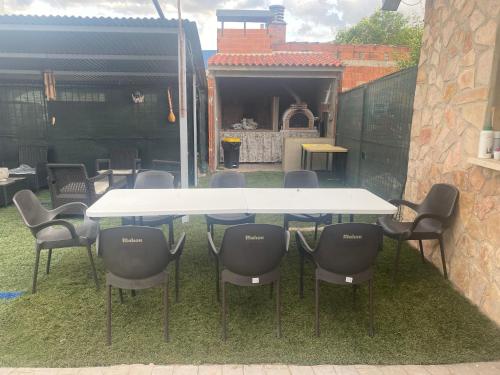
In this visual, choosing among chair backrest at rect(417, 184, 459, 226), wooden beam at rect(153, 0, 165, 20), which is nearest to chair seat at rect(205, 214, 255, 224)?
chair backrest at rect(417, 184, 459, 226)

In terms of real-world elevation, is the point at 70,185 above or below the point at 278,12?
below

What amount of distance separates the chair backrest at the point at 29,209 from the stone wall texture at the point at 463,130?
3847 millimetres

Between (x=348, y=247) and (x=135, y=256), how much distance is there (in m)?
1.43

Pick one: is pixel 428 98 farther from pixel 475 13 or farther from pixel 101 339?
pixel 101 339

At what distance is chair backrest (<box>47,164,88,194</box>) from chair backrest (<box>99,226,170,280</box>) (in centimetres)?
298

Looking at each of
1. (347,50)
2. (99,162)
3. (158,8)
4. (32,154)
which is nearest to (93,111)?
(99,162)

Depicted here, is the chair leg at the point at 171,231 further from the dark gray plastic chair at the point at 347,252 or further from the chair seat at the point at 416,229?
the chair seat at the point at 416,229

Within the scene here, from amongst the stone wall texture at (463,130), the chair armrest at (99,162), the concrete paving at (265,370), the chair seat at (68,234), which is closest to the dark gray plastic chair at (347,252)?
the concrete paving at (265,370)

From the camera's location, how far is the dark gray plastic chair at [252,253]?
231 centimetres

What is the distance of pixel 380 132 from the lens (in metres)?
5.89

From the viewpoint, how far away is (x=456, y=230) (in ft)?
11.0

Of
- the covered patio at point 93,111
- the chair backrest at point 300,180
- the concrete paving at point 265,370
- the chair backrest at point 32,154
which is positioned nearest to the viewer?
the concrete paving at point 265,370

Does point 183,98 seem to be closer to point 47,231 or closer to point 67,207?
point 67,207

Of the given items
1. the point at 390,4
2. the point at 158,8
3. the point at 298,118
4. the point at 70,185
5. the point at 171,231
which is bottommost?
the point at 171,231
